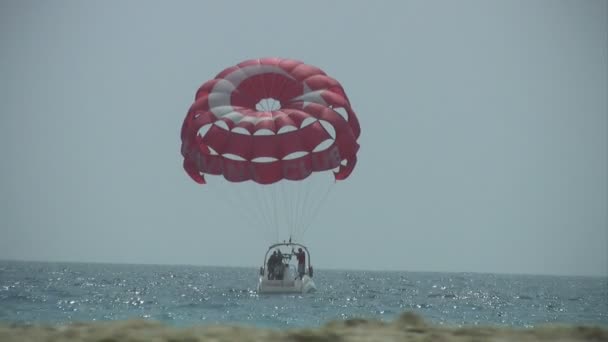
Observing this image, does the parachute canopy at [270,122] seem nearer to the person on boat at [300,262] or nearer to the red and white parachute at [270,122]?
the red and white parachute at [270,122]

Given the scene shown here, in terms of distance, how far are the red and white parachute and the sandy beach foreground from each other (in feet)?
48.0

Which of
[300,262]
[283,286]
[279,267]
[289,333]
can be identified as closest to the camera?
[289,333]

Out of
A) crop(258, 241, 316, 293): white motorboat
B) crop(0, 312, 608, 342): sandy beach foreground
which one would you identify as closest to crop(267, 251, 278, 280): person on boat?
crop(258, 241, 316, 293): white motorboat

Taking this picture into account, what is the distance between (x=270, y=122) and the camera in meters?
23.5

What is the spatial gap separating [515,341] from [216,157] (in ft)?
58.2

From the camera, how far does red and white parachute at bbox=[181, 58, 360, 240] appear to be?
2423cm

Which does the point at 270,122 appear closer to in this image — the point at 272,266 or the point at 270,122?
the point at 270,122

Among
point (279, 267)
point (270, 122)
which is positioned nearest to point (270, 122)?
point (270, 122)

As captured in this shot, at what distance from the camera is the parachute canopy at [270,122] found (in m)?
24.2

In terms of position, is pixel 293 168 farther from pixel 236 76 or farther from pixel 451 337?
pixel 451 337

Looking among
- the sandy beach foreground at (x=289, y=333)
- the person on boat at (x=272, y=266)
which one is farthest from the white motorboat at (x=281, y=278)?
the sandy beach foreground at (x=289, y=333)

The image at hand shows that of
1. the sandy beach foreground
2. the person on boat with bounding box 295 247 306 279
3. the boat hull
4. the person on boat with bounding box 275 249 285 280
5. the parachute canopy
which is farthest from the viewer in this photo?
the person on boat with bounding box 295 247 306 279

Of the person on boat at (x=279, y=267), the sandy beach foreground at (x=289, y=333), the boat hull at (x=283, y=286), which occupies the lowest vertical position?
the sandy beach foreground at (x=289, y=333)

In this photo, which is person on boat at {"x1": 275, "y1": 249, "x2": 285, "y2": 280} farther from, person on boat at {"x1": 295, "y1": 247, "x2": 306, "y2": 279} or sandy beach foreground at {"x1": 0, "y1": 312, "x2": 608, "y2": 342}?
sandy beach foreground at {"x1": 0, "y1": 312, "x2": 608, "y2": 342}
